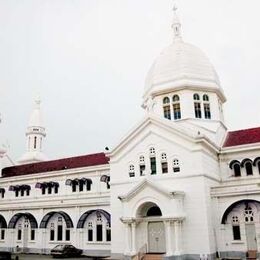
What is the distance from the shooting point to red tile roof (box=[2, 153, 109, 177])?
42406 millimetres

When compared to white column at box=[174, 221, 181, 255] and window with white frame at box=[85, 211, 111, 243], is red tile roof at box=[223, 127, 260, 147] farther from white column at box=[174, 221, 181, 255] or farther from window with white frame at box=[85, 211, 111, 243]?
window with white frame at box=[85, 211, 111, 243]

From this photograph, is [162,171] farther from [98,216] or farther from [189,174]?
[98,216]

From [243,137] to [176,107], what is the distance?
7262mm

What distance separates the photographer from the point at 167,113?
120 ft

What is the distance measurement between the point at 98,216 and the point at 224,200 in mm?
13494

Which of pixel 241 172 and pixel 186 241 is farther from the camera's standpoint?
pixel 241 172

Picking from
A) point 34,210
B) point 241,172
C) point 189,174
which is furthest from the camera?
point 34,210

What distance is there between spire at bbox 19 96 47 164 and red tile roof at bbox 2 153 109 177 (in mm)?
10408

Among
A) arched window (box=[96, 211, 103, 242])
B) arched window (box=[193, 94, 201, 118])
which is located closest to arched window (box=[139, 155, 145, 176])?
arched window (box=[96, 211, 103, 242])

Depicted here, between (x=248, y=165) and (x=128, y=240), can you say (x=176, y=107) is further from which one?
(x=128, y=240)

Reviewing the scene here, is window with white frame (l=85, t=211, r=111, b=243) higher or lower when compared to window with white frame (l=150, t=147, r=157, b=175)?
lower

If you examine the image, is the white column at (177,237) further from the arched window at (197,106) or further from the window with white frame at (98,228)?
the arched window at (197,106)

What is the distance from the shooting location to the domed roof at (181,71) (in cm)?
3669

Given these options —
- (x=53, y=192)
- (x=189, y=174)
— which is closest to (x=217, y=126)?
(x=189, y=174)
